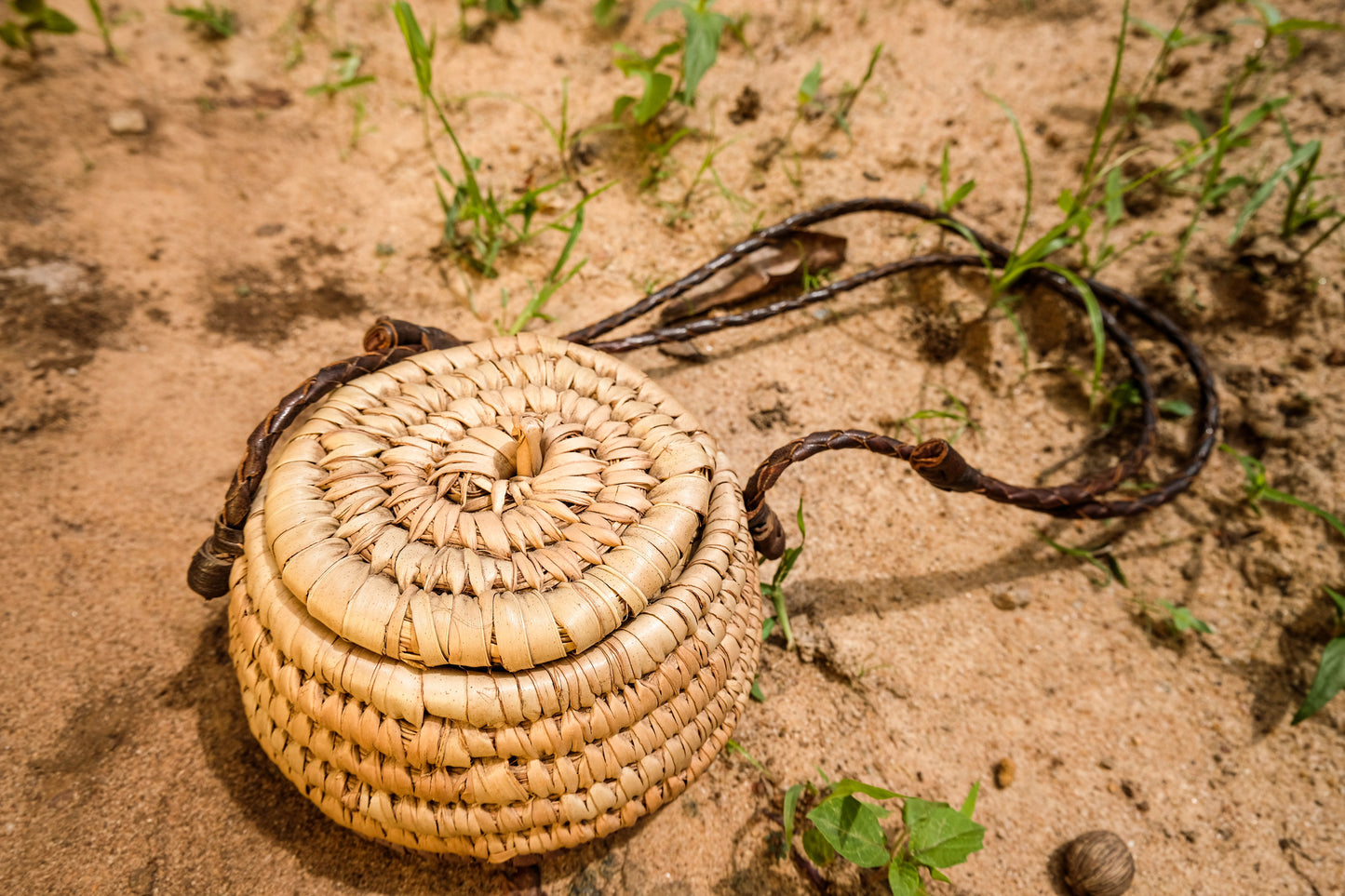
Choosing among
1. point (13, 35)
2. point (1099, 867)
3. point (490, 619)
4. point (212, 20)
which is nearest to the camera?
point (490, 619)

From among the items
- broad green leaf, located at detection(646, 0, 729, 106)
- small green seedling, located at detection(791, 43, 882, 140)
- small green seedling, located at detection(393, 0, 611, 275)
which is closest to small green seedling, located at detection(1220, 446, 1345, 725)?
small green seedling, located at detection(791, 43, 882, 140)

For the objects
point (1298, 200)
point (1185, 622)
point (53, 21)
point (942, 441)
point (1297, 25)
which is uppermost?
point (1297, 25)

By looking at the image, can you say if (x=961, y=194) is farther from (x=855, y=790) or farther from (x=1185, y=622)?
(x=855, y=790)

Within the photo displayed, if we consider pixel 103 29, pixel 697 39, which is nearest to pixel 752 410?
pixel 697 39

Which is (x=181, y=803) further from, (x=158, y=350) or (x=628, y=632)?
(x=158, y=350)

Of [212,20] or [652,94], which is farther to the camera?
[212,20]

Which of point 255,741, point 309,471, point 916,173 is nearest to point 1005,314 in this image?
point 916,173
